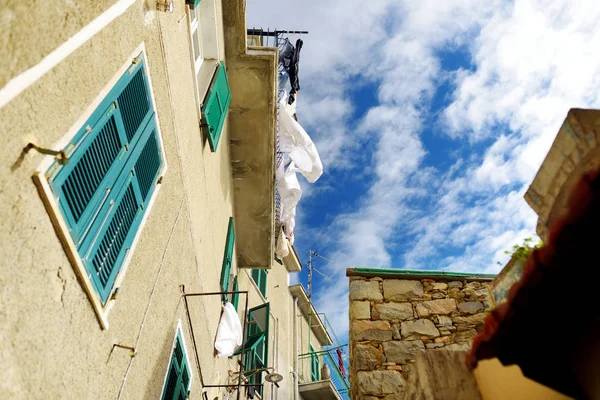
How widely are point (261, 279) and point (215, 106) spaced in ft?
25.0

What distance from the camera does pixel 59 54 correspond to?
7.58ft

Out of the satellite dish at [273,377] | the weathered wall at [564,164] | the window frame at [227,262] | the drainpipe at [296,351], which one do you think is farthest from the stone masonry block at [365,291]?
the drainpipe at [296,351]

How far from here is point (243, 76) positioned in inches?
289

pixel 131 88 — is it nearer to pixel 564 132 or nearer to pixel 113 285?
pixel 113 285

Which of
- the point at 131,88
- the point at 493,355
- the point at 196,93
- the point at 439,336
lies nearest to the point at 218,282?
the point at 196,93

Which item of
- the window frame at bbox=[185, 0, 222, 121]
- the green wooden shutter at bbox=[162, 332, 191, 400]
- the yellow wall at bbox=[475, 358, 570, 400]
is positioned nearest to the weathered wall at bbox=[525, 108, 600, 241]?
the yellow wall at bbox=[475, 358, 570, 400]

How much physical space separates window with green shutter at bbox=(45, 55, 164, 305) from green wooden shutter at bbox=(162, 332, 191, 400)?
200cm

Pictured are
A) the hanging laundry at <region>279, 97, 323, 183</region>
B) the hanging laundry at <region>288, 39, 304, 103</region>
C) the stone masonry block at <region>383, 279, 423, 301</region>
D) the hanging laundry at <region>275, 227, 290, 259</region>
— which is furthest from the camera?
the hanging laundry at <region>275, 227, 290, 259</region>

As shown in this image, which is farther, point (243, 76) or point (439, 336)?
point (243, 76)

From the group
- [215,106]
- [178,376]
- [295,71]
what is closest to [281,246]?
[295,71]

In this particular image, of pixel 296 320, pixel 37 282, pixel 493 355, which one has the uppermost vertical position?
pixel 296 320

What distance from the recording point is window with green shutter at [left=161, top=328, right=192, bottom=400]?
181 inches

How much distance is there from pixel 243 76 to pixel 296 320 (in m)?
11.6

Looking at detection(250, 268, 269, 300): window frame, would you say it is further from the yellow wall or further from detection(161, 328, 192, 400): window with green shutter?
the yellow wall
